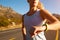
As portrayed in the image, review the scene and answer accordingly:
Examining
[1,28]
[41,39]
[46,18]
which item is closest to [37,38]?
[41,39]

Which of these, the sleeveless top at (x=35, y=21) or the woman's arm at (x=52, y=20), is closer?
the woman's arm at (x=52, y=20)

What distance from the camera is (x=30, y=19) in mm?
1410

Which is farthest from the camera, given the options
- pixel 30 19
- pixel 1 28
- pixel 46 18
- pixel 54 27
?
pixel 1 28

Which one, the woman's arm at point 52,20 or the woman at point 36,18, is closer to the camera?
the woman's arm at point 52,20

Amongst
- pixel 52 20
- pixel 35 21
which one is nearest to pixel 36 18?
pixel 35 21

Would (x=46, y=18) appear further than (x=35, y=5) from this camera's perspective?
No

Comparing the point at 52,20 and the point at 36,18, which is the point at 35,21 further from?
the point at 52,20

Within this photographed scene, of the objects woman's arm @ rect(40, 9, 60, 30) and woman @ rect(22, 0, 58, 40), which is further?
woman @ rect(22, 0, 58, 40)

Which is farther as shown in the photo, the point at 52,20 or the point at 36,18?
the point at 36,18

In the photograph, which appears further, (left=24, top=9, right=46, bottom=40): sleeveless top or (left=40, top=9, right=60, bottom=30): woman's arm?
(left=24, top=9, right=46, bottom=40): sleeveless top

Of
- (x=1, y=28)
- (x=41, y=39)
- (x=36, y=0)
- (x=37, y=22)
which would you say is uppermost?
(x=36, y=0)

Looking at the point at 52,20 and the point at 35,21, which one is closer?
the point at 52,20

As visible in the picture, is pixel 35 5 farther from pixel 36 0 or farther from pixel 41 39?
pixel 41 39

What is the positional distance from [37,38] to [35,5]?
210 mm
